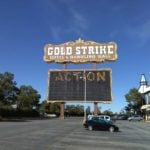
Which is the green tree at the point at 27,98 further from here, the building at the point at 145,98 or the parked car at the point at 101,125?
the parked car at the point at 101,125

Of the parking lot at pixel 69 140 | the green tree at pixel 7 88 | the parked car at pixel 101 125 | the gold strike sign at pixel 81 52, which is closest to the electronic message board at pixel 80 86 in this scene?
the gold strike sign at pixel 81 52

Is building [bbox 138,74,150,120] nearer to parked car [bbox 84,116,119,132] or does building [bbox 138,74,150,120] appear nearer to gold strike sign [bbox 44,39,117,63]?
gold strike sign [bbox 44,39,117,63]

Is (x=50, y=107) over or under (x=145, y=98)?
under

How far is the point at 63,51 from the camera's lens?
228ft

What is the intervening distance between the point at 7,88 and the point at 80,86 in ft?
80.9

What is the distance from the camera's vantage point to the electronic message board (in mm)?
62969

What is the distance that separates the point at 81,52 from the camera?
68.9 meters

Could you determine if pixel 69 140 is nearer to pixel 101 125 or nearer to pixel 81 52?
pixel 101 125

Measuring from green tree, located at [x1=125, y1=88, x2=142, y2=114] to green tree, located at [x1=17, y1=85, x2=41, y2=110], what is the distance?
32640 millimetres

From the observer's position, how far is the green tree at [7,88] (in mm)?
81000

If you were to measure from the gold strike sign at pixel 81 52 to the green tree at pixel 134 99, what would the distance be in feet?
177

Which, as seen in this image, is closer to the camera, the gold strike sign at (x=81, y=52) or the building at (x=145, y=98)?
the gold strike sign at (x=81, y=52)

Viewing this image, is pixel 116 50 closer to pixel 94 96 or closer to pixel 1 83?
pixel 94 96

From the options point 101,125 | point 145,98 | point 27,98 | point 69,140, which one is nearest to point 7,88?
point 27,98
